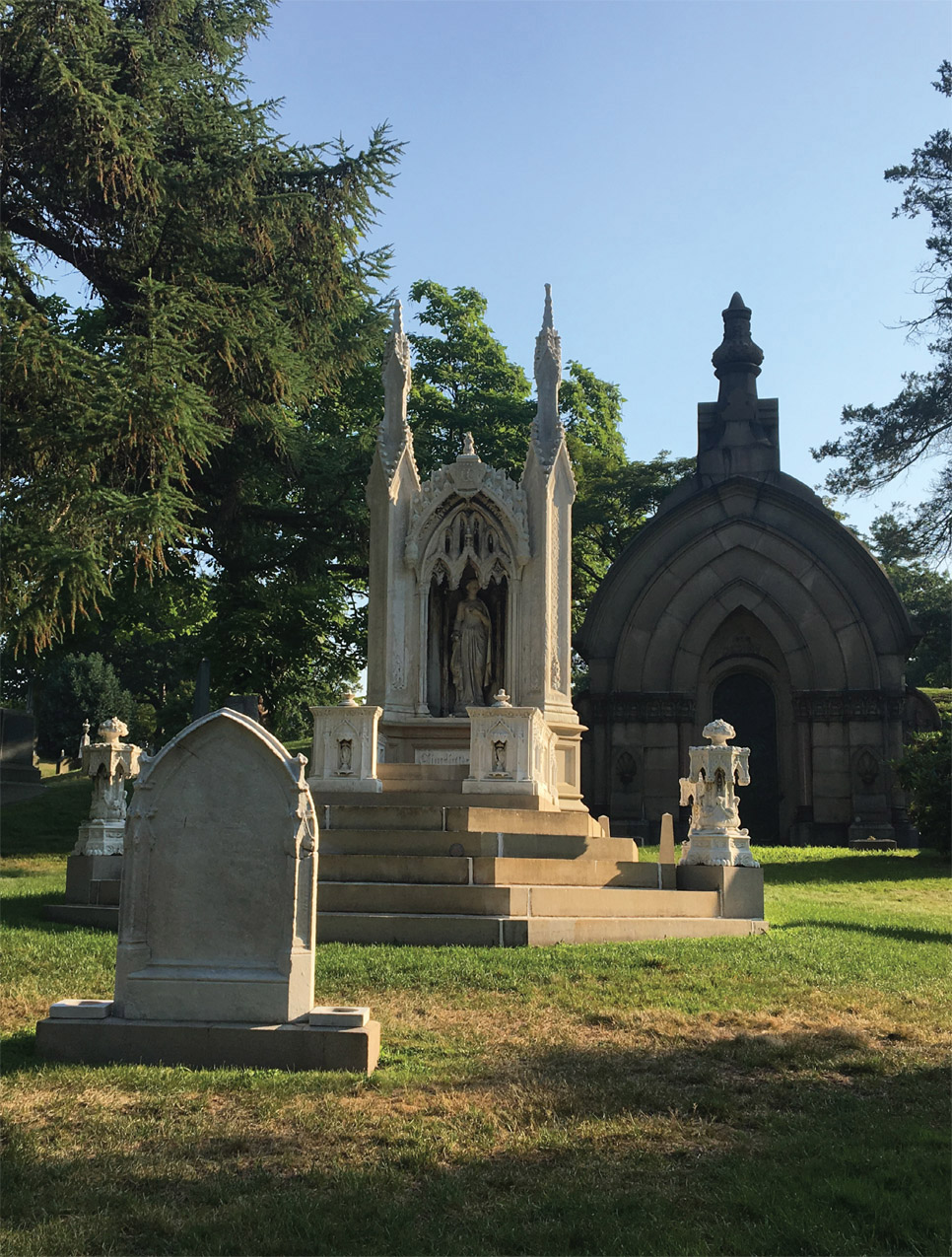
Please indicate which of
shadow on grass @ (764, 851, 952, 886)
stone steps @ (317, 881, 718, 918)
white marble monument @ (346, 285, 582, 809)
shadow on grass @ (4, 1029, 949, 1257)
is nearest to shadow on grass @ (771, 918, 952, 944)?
stone steps @ (317, 881, 718, 918)

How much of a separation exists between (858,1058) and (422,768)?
28.9 ft

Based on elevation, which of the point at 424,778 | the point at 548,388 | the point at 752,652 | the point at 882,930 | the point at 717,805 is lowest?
the point at 882,930

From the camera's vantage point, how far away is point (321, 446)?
990 inches

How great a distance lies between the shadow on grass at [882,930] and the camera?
1194 centimetres

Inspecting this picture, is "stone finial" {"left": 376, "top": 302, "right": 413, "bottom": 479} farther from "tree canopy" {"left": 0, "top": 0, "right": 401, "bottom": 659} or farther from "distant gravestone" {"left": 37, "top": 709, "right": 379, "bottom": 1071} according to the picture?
"distant gravestone" {"left": 37, "top": 709, "right": 379, "bottom": 1071}

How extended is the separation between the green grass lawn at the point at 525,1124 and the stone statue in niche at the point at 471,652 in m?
7.46

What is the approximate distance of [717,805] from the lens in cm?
1277

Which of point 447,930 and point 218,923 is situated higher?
point 218,923

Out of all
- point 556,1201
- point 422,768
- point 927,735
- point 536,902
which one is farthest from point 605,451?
point 556,1201

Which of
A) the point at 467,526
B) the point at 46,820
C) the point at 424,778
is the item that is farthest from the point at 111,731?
the point at 46,820

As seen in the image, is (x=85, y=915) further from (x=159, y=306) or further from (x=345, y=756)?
(x=159, y=306)

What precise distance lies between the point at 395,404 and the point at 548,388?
2.28 meters

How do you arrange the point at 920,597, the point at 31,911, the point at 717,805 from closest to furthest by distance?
1. the point at 31,911
2. the point at 717,805
3. the point at 920,597

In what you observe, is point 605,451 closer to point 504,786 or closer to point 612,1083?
point 504,786
